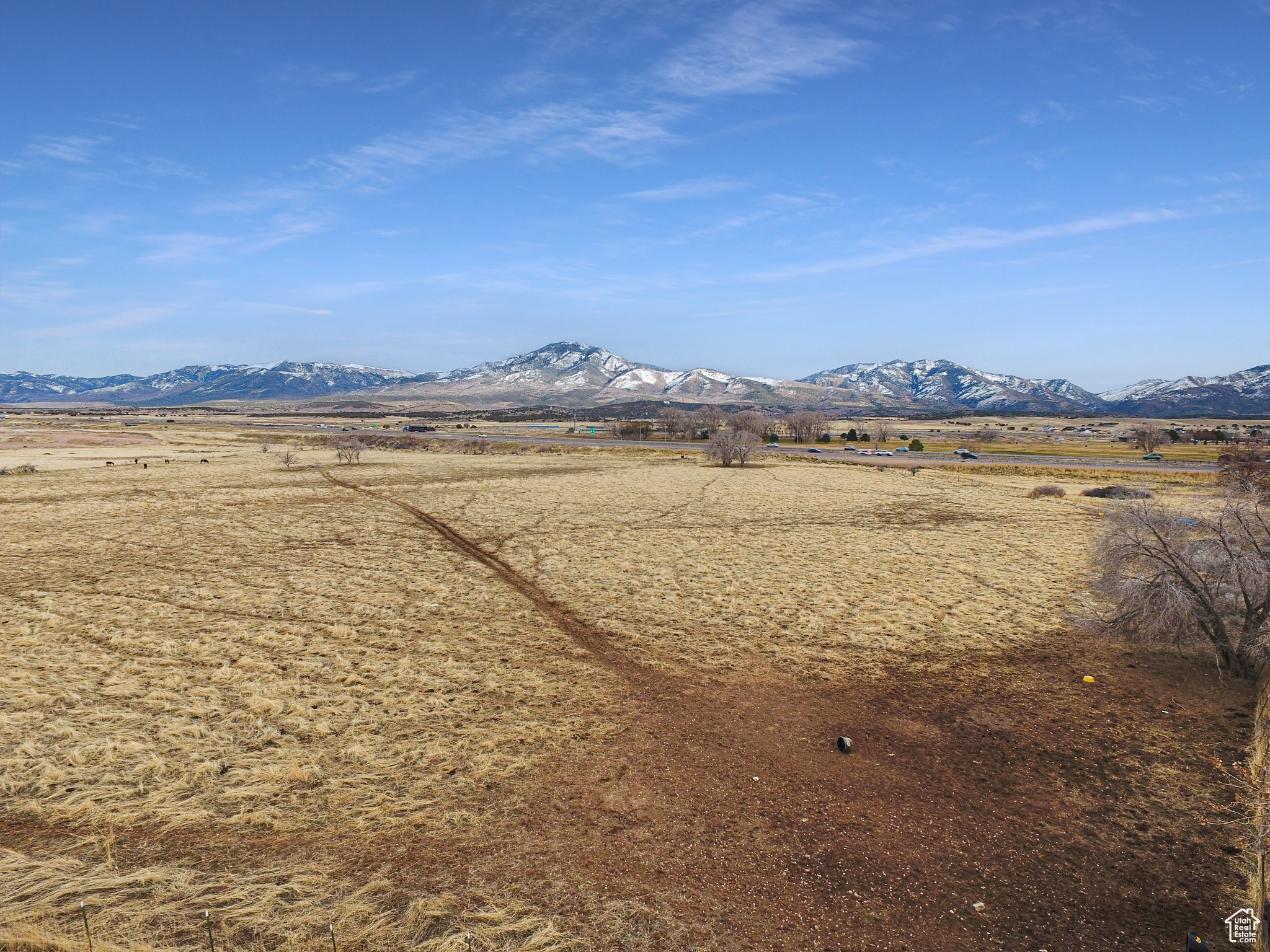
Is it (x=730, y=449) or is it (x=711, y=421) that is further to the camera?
(x=711, y=421)

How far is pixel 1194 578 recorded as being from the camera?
1545 centimetres

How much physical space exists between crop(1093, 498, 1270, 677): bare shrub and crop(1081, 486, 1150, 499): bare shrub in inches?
1179

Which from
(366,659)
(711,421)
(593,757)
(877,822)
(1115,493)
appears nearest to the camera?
(877,822)

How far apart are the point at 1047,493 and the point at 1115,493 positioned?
A: 4.11 metres

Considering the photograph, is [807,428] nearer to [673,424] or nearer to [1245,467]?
[673,424]

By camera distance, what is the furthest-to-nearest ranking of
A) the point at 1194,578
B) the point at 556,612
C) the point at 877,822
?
the point at 556,612 → the point at 1194,578 → the point at 877,822

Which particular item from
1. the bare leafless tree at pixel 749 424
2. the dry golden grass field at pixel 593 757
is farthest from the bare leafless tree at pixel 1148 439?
the dry golden grass field at pixel 593 757

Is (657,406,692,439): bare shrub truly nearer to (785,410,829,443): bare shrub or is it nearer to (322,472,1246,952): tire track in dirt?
(785,410,829,443): bare shrub

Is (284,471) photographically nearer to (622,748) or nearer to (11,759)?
(11,759)

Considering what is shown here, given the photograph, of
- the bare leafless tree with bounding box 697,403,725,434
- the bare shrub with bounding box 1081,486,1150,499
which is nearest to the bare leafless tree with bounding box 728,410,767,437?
the bare leafless tree with bounding box 697,403,725,434

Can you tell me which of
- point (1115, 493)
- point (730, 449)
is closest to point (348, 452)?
point (730, 449)

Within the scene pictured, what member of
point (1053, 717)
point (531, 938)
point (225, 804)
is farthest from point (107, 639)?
point (1053, 717)

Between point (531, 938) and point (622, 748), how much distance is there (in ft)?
15.4

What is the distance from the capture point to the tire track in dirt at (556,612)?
50.9ft
